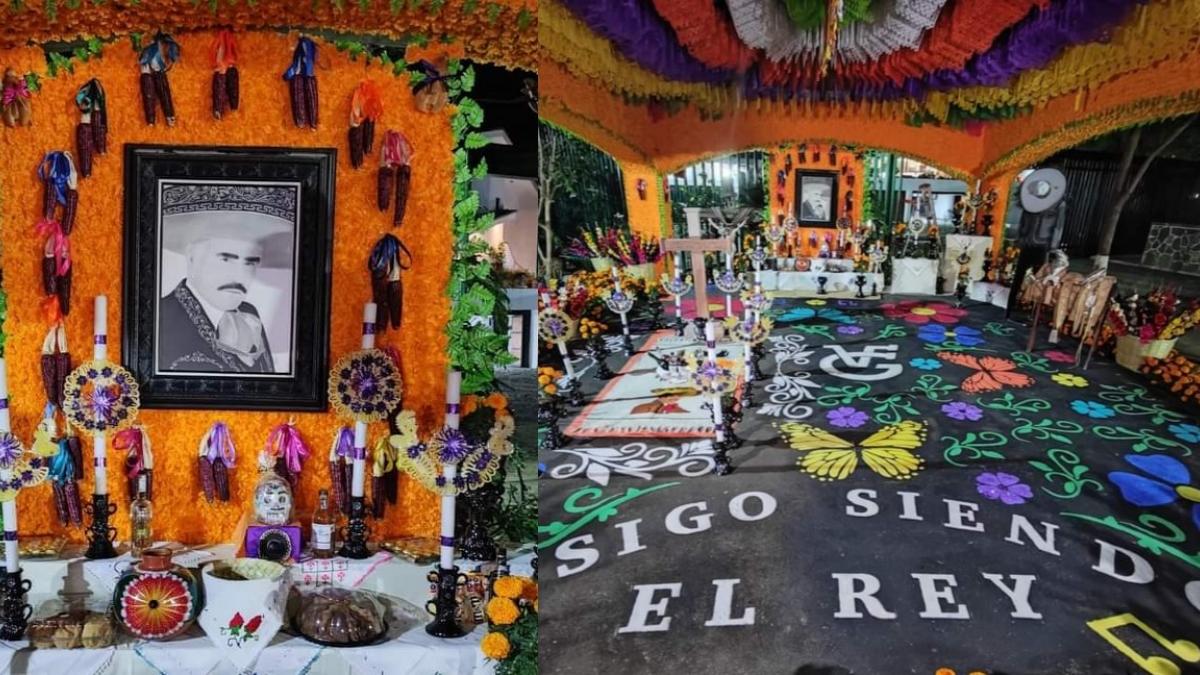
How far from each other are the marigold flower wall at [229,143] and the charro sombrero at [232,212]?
0.11 m

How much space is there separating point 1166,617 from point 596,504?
94 cm

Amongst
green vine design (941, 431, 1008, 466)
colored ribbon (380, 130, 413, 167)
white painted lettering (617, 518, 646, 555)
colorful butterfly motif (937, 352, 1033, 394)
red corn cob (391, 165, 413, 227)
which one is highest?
colored ribbon (380, 130, 413, 167)

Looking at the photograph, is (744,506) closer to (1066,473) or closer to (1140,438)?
(1066,473)

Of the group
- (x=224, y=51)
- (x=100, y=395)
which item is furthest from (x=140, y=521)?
(x=224, y=51)

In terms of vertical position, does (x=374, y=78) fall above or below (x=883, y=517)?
above

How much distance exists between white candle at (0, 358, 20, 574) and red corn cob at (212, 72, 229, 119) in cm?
78

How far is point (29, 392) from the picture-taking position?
211 centimetres

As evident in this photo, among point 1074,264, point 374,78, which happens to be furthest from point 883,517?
point 374,78

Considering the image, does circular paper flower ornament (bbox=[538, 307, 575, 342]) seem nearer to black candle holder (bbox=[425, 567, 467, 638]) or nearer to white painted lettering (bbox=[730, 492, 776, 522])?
white painted lettering (bbox=[730, 492, 776, 522])

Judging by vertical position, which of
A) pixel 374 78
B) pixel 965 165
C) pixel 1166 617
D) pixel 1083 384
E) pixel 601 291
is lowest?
pixel 1166 617

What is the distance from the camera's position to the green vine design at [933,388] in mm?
1569

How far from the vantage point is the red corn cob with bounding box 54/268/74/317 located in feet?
6.72

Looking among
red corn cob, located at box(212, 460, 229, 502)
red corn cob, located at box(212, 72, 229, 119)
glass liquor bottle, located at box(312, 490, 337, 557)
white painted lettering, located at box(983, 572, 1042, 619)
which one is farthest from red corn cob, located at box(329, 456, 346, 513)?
white painted lettering, located at box(983, 572, 1042, 619)

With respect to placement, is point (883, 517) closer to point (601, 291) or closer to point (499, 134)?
point (601, 291)
